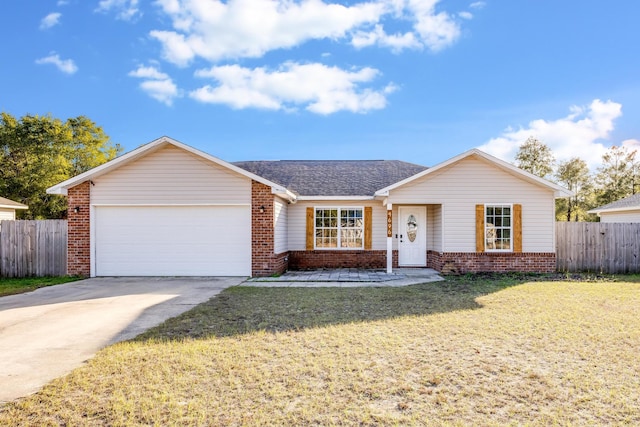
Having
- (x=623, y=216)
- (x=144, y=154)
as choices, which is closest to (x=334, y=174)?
(x=144, y=154)

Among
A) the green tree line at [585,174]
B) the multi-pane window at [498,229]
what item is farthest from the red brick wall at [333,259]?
the green tree line at [585,174]

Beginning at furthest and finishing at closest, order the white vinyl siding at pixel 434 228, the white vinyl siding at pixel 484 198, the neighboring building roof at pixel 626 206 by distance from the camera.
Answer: the neighboring building roof at pixel 626 206 < the white vinyl siding at pixel 434 228 < the white vinyl siding at pixel 484 198

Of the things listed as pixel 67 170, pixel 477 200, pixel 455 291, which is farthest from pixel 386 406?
pixel 67 170

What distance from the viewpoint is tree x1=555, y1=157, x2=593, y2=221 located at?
106 feet

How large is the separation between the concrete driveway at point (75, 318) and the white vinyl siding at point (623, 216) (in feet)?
59.9

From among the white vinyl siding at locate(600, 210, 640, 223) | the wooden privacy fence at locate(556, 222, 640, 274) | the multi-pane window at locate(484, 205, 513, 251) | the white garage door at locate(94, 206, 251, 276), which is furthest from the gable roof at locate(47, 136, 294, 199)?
the white vinyl siding at locate(600, 210, 640, 223)

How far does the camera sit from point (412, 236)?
560 inches

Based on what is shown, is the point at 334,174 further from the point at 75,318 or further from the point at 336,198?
the point at 75,318

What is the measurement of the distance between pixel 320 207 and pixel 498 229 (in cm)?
621

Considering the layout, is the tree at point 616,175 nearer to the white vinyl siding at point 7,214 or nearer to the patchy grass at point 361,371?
the patchy grass at point 361,371

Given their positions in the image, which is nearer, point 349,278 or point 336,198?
point 349,278

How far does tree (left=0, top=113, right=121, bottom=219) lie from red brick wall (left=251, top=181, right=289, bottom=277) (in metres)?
24.4

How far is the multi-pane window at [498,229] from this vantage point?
12828 millimetres

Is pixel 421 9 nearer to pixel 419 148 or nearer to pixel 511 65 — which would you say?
pixel 511 65
